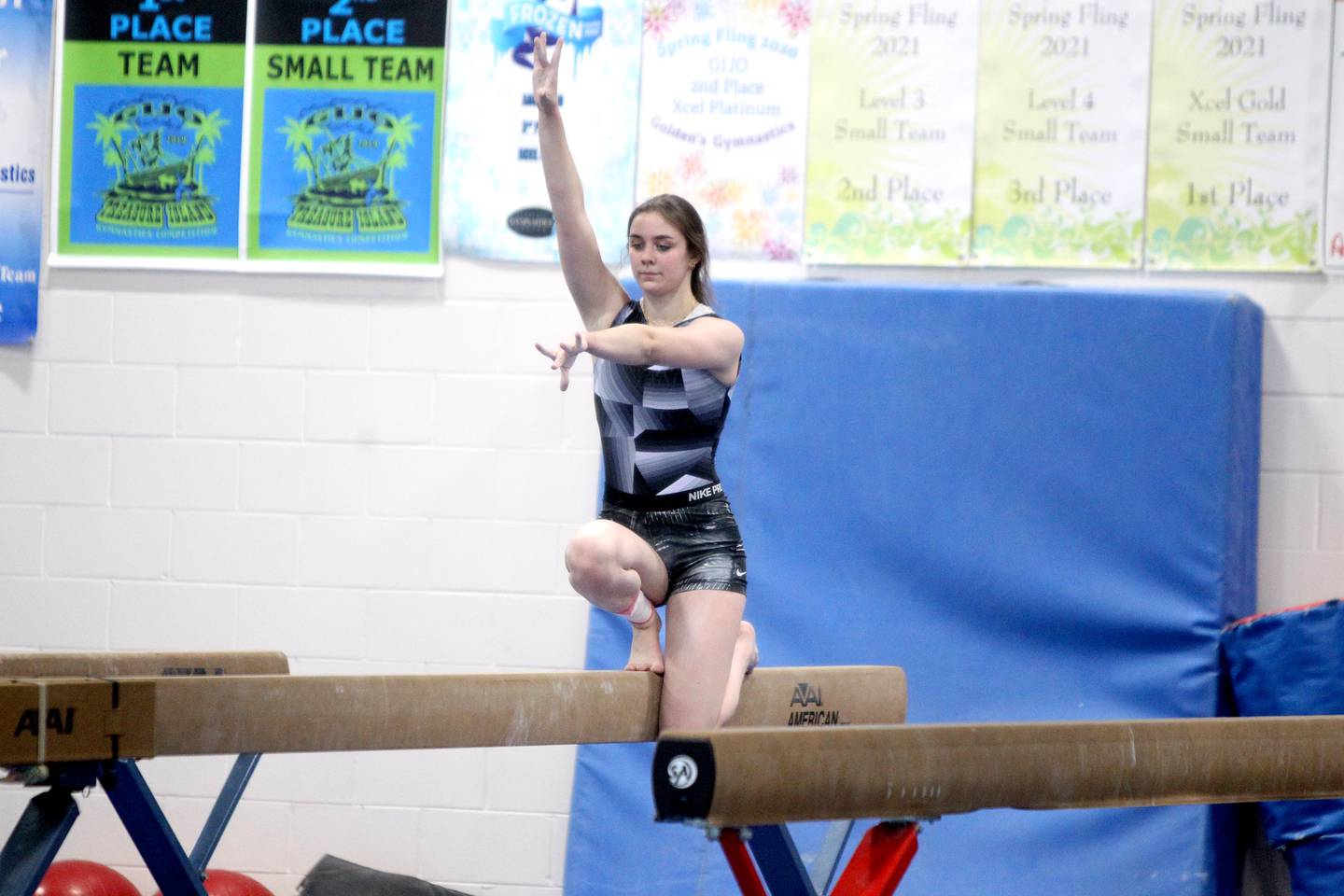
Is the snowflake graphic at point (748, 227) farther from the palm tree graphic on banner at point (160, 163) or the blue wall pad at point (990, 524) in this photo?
the palm tree graphic on banner at point (160, 163)

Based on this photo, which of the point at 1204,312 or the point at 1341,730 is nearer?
the point at 1341,730

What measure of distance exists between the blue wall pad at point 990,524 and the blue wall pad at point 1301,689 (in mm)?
136

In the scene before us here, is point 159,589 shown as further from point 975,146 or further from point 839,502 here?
point 975,146

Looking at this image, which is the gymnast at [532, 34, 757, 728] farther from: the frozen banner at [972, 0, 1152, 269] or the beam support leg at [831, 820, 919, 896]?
the frozen banner at [972, 0, 1152, 269]

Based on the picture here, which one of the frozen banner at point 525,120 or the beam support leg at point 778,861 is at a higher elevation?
the frozen banner at point 525,120

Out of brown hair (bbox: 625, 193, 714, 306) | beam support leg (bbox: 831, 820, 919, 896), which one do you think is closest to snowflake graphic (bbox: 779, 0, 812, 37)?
brown hair (bbox: 625, 193, 714, 306)

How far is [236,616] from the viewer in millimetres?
5180

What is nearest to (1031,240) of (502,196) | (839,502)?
(839,502)

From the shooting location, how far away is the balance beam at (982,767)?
92.6 inches

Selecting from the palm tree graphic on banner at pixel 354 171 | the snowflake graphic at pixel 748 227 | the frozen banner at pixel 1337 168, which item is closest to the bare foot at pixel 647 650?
the snowflake graphic at pixel 748 227

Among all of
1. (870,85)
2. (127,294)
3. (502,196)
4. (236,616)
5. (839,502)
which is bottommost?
(236,616)

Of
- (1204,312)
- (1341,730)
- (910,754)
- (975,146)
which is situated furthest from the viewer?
(975,146)

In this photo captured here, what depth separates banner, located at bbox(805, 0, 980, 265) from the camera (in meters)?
4.93

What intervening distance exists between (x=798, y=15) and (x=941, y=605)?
206 cm
